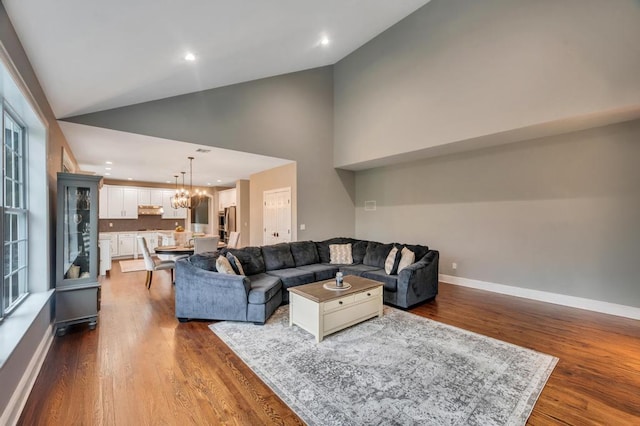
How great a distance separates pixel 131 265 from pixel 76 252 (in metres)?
4.77

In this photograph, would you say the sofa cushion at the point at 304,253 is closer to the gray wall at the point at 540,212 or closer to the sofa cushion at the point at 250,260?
the sofa cushion at the point at 250,260

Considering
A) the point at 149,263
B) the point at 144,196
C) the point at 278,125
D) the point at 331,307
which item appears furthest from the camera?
the point at 144,196

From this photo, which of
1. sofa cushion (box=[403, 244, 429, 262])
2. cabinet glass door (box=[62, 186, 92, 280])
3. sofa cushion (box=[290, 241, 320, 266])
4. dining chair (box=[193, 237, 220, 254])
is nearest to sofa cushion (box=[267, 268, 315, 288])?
sofa cushion (box=[290, 241, 320, 266])

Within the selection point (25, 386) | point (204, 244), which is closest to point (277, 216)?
point (204, 244)

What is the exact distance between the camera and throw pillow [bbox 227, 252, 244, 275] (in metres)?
4.20

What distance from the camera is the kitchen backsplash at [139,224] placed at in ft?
30.1

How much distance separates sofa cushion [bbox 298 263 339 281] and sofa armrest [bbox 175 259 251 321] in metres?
1.54

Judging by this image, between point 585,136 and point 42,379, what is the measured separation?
23.8ft

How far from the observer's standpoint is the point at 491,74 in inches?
169

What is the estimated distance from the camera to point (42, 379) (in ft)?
7.90

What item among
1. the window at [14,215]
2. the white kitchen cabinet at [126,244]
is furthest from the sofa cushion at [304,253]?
the white kitchen cabinet at [126,244]

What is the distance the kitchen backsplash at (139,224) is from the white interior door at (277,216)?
4915mm

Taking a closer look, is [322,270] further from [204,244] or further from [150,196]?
[150,196]

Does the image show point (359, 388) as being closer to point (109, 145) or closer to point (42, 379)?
point (42, 379)
